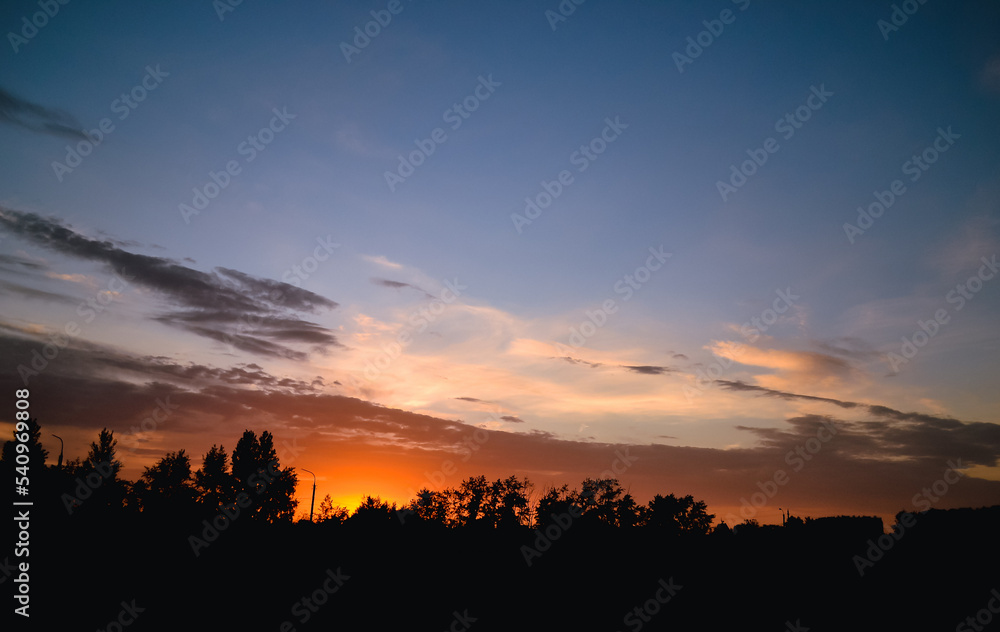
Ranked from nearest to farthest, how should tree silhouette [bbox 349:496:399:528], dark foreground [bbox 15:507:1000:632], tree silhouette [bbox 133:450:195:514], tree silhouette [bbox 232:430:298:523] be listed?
dark foreground [bbox 15:507:1000:632]
tree silhouette [bbox 349:496:399:528]
tree silhouette [bbox 232:430:298:523]
tree silhouette [bbox 133:450:195:514]

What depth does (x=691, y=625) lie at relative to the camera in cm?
2595

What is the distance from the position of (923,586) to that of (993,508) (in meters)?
4.98

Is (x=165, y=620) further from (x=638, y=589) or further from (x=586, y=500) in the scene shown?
(x=586, y=500)

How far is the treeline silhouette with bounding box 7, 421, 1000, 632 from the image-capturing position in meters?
23.5

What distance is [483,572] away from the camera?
29641mm

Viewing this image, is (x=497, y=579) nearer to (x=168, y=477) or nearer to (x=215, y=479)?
(x=215, y=479)

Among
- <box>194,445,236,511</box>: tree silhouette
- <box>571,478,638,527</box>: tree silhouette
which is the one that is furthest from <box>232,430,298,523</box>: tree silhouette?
<box>571,478,638,527</box>: tree silhouette

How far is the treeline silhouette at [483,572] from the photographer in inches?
924

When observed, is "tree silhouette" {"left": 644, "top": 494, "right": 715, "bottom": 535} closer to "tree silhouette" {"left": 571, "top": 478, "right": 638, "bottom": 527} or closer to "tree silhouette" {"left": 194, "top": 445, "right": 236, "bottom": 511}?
"tree silhouette" {"left": 571, "top": 478, "right": 638, "bottom": 527}

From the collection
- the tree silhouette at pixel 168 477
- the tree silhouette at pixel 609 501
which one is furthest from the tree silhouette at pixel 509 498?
the tree silhouette at pixel 168 477

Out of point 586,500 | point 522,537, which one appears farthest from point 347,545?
point 586,500

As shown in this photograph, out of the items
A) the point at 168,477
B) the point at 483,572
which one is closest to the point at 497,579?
the point at 483,572

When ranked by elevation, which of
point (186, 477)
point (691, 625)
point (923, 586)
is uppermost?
point (923, 586)

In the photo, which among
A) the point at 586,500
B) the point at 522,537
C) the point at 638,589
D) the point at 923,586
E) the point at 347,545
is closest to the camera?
the point at 923,586
